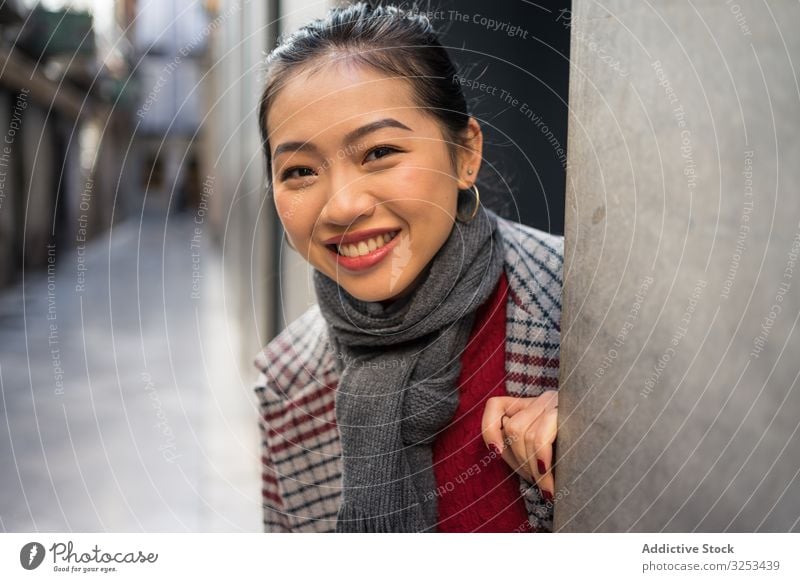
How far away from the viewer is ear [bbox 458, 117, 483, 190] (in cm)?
65

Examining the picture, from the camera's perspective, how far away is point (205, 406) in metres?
2.27

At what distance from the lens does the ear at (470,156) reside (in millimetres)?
649

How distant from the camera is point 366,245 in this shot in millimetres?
627

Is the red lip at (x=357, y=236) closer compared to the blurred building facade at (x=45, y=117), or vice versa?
the red lip at (x=357, y=236)

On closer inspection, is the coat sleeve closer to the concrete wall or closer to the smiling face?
the smiling face

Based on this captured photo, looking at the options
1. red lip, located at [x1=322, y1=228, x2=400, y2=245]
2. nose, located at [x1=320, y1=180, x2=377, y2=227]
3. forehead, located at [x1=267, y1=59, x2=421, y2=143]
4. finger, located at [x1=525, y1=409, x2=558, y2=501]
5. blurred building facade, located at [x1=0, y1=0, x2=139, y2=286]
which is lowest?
finger, located at [x1=525, y1=409, x2=558, y2=501]

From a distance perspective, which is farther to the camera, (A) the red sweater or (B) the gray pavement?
(B) the gray pavement

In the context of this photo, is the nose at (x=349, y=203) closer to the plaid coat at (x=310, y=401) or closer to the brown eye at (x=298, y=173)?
the brown eye at (x=298, y=173)

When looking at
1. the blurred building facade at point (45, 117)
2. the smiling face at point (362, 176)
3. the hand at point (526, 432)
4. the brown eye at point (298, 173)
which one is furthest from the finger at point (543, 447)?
the blurred building facade at point (45, 117)

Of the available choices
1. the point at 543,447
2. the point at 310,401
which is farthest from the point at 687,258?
the point at 310,401

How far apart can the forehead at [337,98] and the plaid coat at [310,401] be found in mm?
176

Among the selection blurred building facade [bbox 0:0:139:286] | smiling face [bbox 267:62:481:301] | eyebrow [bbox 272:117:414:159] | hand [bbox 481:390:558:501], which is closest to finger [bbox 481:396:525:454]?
hand [bbox 481:390:558:501]

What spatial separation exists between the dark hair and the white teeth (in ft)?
0.29
